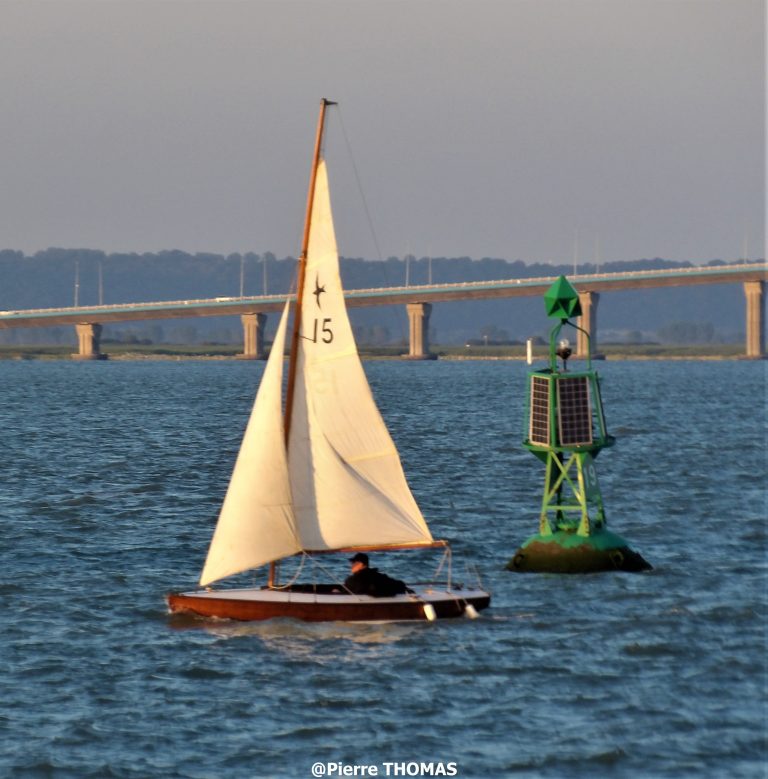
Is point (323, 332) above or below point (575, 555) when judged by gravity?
above

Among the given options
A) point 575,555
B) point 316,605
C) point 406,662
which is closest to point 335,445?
point 316,605

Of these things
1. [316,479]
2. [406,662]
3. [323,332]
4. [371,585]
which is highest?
[323,332]

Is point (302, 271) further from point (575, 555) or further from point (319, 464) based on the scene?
point (575, 555)

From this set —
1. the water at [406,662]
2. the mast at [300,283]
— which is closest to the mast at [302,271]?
the mast at [300,283]

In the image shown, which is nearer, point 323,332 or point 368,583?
point 368,583

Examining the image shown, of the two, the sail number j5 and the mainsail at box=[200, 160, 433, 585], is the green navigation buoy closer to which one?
the mainsail at box=[200, 160, 433, 585]

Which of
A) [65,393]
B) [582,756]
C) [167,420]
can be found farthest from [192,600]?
[65,393]

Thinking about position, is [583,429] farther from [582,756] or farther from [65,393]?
[65,393]

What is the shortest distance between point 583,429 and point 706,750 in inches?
541

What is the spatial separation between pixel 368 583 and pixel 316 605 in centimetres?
109

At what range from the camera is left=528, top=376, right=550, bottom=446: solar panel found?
35.5m

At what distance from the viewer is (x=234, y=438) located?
8269 centimetres

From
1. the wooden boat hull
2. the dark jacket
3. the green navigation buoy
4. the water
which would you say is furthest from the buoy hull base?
the dark jacket

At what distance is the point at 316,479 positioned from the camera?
30812mm
